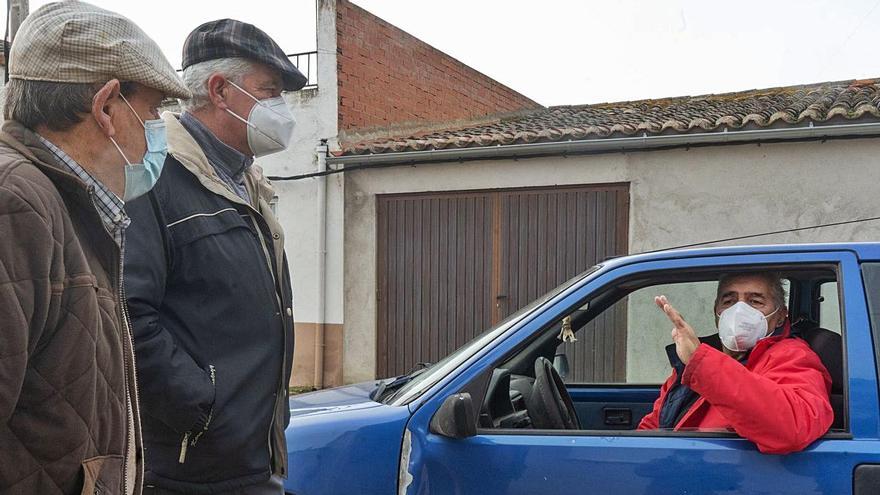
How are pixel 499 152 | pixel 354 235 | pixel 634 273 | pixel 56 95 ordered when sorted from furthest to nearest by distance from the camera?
pixel 354 235 < pixel 499 152 < pixel 634 273 < pixel 56 95

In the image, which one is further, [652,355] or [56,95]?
[652,355]

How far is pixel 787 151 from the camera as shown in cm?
692

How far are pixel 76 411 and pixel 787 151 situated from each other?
698cm

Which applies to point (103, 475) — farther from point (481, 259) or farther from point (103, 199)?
point (481, 259)

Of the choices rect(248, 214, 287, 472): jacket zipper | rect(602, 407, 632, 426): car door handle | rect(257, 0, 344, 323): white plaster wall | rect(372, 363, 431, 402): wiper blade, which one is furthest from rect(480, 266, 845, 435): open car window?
rect(257, 0, 344, 323): white plaster wall

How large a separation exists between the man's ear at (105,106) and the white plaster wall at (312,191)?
24.7 ft

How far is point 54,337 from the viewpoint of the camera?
115 centimetres

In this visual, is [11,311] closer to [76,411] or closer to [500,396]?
[76,411]

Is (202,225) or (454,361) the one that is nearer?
(202,225)

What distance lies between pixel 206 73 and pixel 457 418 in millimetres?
1262

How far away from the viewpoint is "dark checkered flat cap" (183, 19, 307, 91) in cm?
215

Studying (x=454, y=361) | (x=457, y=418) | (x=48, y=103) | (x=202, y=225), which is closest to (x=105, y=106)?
(x=48, y=103)

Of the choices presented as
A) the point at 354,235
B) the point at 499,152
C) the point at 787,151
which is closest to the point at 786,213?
the point at 787,151

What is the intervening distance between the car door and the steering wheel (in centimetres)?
22
